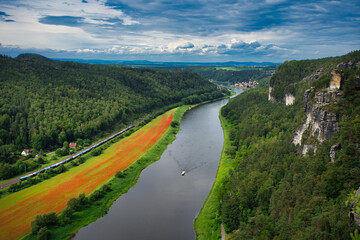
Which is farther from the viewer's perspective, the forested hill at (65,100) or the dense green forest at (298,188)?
the forested hill at (65,100)

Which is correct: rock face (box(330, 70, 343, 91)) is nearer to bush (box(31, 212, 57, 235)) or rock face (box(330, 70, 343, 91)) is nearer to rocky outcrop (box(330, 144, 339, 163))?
rocky outcrop (box(330, 144, 339, 163))

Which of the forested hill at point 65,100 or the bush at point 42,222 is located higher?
the forested hill at point 65,100

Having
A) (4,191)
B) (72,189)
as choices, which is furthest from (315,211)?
(4,191)

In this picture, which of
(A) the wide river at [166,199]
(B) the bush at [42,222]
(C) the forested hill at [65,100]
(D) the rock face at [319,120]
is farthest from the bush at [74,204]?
(D) the rock face at [319,120]

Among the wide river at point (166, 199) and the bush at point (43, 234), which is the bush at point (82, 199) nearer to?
the wide river at point (166, 199)

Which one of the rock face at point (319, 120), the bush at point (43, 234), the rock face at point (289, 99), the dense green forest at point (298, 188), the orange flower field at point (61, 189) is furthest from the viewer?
the rock face at point (289, 99)

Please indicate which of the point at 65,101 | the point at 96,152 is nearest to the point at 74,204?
the point at 96,152
